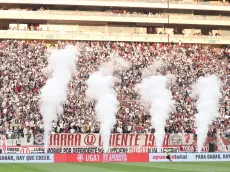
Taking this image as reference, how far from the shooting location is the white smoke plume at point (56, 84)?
63.7 meters

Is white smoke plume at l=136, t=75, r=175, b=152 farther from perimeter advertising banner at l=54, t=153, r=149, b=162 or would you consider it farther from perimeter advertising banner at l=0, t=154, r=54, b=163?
perimeter advertising banner at l=0, t=154, r=54, b=163

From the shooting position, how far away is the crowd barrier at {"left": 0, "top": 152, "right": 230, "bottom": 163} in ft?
186

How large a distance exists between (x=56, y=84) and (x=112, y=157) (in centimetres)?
1376

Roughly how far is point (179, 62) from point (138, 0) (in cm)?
1874

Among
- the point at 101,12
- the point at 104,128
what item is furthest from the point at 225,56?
the point at 104,128

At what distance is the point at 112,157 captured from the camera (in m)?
57.6

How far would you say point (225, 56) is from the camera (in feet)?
293

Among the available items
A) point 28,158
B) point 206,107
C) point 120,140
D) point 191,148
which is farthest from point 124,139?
point 28,158

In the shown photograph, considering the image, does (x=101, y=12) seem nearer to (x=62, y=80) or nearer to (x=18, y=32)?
(x=18, y=32)

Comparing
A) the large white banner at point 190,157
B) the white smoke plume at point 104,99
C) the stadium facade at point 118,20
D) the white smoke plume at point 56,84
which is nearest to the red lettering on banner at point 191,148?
the large white banner at point 190,157

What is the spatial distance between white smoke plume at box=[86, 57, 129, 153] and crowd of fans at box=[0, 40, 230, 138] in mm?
711

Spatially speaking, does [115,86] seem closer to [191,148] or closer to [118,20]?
[191,148]

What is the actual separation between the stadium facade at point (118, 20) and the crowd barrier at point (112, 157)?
36.2m

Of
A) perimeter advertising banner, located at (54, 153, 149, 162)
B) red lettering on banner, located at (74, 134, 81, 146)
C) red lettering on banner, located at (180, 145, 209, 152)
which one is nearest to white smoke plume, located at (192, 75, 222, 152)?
red lettering on banner, located at (180, 145, 209, 152)
